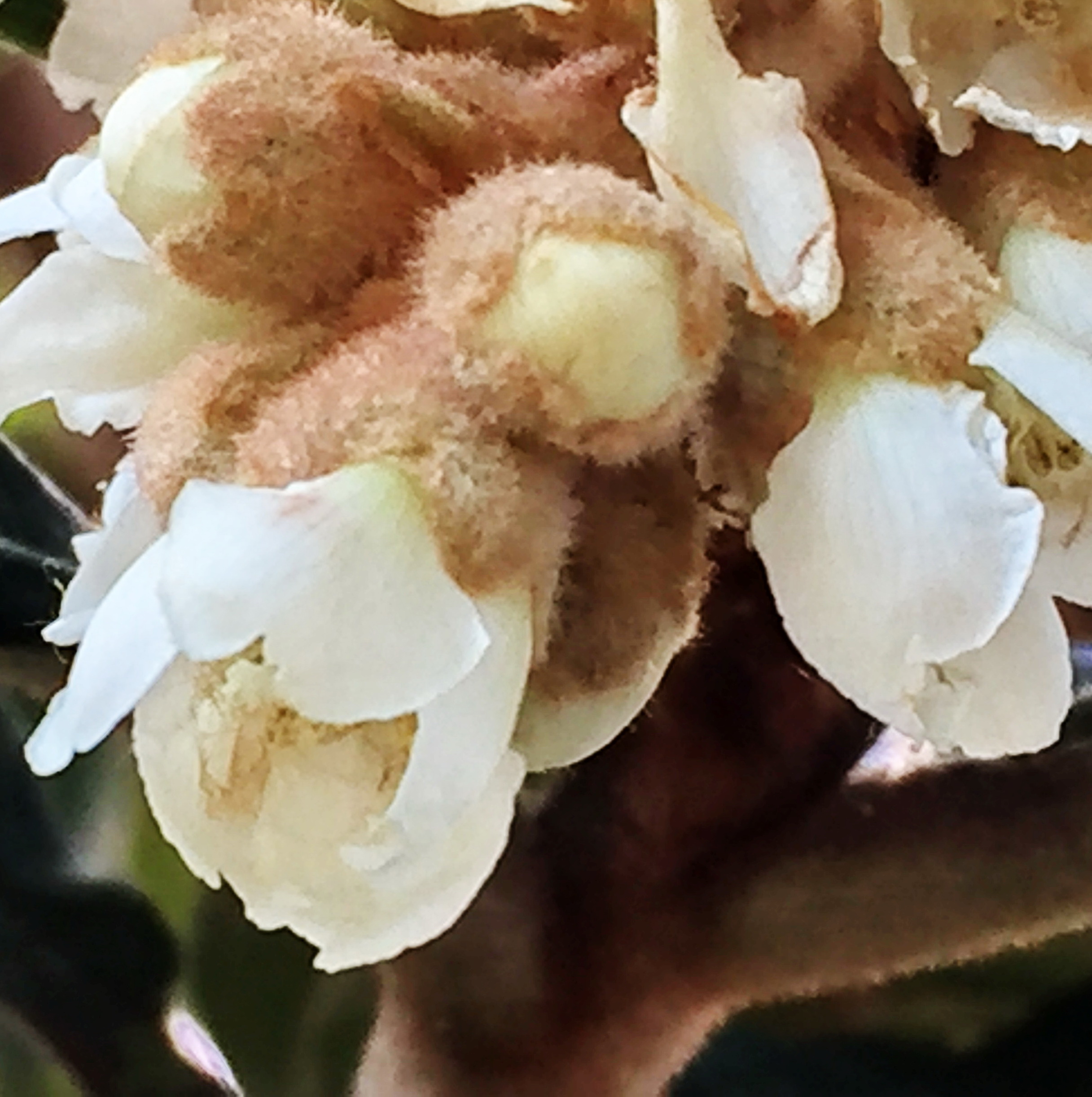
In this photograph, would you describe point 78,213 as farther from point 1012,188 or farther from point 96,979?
point 96,979

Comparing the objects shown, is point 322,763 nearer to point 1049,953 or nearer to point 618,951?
point 618,951

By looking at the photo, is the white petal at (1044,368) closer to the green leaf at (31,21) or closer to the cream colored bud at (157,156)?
the cream colored bud at (157,156)

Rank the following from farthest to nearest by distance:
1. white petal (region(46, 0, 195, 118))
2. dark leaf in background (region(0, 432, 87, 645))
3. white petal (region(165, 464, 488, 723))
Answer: dark leaf in background (region(0, 432, 87, 645)), white petal (region(46, 0, 195, 118)), white petal (region(165, 464, 488, 723))

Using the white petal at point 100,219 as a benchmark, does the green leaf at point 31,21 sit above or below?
below

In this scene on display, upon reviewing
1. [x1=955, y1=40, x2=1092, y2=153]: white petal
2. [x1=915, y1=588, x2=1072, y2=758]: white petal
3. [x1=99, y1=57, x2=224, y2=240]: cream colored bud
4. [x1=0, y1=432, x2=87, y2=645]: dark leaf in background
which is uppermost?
[x1=99, y1=57, x2=224, y2=240]: cream colored bud

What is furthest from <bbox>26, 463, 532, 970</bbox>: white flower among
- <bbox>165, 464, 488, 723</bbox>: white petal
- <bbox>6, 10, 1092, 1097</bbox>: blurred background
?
<bbox>6, 10, 1092, 1097</bbox>: blurred background

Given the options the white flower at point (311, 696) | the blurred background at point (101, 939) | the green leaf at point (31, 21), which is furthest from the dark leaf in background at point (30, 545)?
the white flower at point (311, 696)

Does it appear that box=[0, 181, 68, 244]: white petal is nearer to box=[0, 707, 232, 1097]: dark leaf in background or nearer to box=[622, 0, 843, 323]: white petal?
box=[622, 0, 843, 323]: white petal

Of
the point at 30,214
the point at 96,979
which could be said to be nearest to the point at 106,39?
the point at 30,214
